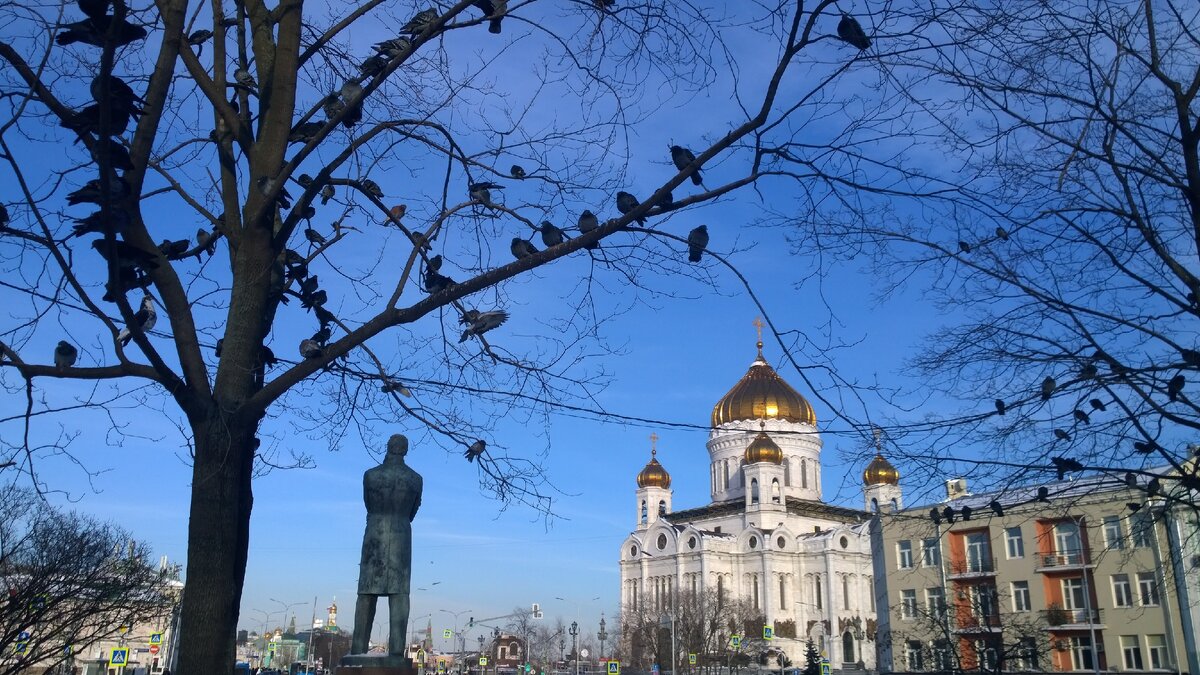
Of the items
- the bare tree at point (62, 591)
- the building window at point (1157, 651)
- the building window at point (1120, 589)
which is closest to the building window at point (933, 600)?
the building window at point (1120, 589)

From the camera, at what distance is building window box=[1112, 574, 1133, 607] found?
36500 millimetres

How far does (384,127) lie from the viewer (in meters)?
6.62

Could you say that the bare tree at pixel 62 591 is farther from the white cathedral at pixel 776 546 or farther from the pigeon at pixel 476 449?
the white cathedral at pixel 776 546

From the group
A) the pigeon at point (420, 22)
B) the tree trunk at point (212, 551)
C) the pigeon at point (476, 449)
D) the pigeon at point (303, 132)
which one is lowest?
the tree trunk at point (212, 551)

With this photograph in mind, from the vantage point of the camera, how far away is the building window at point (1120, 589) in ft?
120

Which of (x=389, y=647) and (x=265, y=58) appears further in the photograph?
(x=389, y=647)

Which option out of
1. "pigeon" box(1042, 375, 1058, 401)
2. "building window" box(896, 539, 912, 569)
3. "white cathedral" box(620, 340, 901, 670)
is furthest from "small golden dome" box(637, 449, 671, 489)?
"pigeon" box(1042, 375, 1058, 401)

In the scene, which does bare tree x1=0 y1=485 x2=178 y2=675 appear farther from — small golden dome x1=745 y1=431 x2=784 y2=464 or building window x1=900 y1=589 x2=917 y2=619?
small golden dome x1=745 y1=431 x2=784 y2=464

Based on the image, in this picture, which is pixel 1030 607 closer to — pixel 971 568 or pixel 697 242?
pixel 971 568

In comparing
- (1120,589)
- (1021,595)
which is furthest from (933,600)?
(1120,589)

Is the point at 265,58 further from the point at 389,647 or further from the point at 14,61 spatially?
the point at 389,647

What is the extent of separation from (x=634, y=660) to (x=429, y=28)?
69.6 metres

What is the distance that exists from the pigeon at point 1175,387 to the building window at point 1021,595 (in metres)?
34.6

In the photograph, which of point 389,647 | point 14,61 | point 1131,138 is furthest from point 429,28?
point 1131,138
